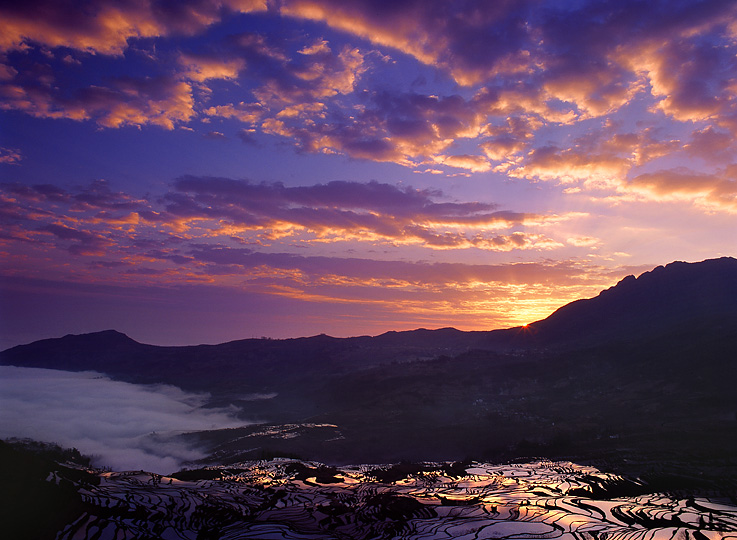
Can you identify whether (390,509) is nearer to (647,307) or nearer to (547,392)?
(547,392)

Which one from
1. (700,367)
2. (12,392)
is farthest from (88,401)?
(700,367)

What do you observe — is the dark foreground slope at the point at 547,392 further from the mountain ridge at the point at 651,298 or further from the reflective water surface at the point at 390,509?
the reflective water surface at the point at 390,509

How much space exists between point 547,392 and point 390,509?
60592mm

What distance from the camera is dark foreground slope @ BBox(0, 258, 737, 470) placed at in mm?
46125

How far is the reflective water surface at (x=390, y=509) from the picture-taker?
1784 centimetres

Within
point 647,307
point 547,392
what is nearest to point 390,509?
point 547,392

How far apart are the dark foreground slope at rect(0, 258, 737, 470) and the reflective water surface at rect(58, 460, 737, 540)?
46.1 feet

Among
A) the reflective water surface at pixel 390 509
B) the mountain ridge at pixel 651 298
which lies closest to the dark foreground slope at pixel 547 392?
the mountain ridge at pixel 651 298

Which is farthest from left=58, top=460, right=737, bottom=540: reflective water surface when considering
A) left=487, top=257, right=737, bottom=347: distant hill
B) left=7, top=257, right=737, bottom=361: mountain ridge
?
left=7, top=257, right=737, bottom=361: mountain ridge

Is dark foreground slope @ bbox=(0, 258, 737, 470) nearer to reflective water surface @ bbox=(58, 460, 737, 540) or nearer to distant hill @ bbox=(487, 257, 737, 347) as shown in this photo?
distant hill @ bbox=(487, 257, 737, 347)

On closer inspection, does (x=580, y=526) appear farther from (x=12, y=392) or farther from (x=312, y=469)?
(x=12, y=392)

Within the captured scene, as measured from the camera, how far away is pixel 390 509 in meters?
21.2

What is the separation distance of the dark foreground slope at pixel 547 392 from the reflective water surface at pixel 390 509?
46.1 ft

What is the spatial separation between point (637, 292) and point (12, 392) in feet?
549
